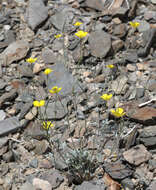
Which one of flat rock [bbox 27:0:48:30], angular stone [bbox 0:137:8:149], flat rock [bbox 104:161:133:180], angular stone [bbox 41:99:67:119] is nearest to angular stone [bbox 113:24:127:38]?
flat rock [bbox 27:0:48:30]

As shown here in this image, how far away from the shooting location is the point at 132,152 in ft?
11.1

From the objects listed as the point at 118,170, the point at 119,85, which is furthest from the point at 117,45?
the point at 118,170

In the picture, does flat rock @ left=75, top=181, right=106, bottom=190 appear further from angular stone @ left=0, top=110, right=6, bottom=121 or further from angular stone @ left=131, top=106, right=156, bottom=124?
angular stone @ left=0, top=110, right=6, bottom=121

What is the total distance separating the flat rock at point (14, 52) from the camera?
4840mm

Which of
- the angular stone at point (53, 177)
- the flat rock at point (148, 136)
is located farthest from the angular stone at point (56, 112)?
the flat rock at point (148, 136)

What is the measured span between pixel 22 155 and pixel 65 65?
1636mm

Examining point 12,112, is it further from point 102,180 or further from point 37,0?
point 37,0

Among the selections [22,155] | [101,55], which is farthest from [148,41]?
[22,155]

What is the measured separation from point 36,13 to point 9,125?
7.80ft

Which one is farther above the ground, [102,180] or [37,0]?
[37,0]

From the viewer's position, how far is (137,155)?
3355mm

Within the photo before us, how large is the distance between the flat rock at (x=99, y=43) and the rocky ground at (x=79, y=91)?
0.6 inches

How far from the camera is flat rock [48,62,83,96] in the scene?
170 inches

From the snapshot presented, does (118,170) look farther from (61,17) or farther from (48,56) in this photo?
(61,17)
